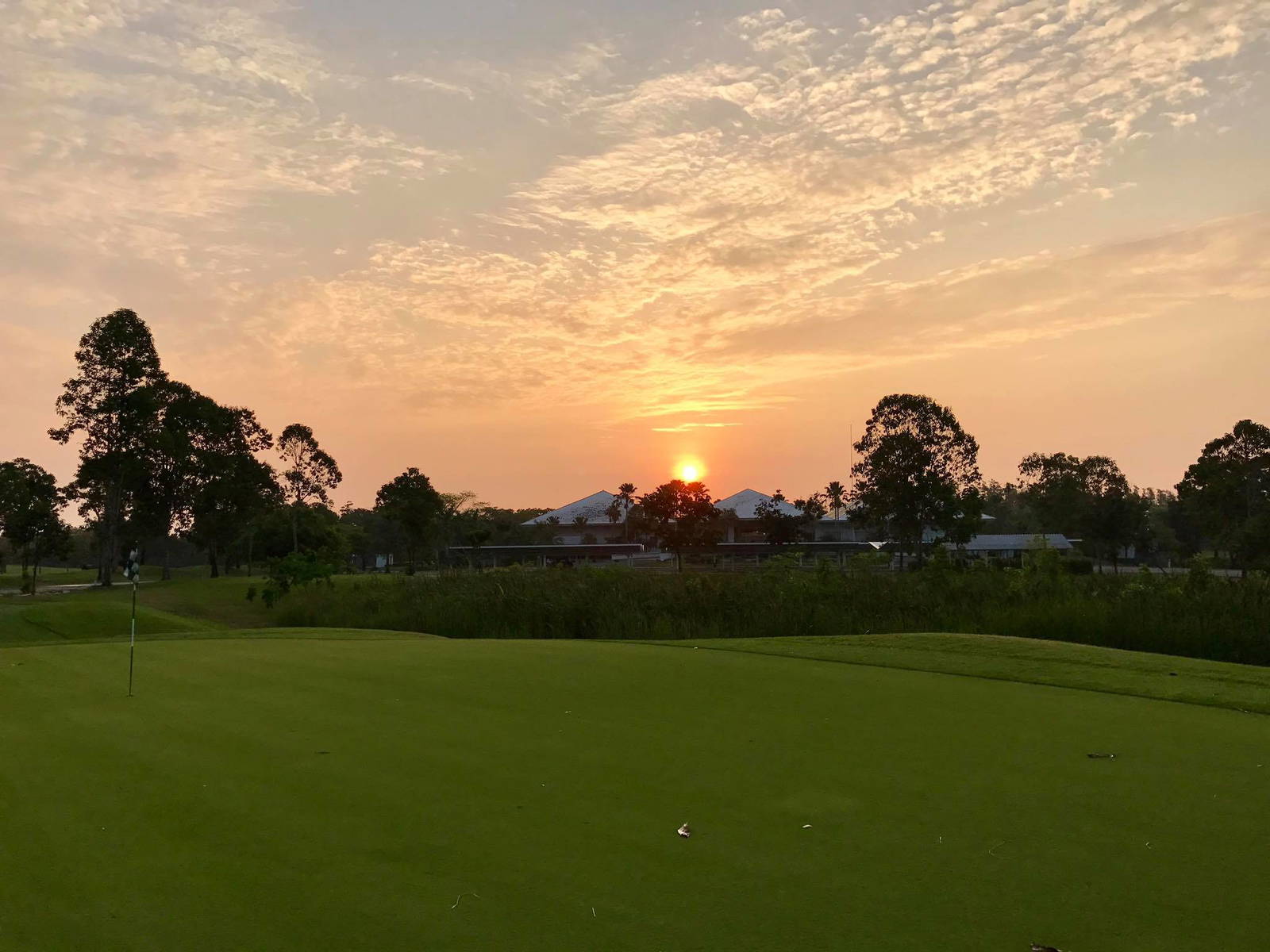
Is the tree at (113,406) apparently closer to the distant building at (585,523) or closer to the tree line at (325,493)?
the tree line at (325,493)

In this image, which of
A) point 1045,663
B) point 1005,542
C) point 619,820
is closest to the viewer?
point 619,820

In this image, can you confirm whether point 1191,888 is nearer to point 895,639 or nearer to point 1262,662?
point 895,639

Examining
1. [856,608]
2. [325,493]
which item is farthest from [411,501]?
[856,608]

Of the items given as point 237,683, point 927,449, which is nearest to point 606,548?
point 927,449

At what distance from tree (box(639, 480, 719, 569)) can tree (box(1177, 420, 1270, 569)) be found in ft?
90.1

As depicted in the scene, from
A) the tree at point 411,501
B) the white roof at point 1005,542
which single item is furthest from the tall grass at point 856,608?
the white roof at point 1005,542

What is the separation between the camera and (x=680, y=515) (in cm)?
6319

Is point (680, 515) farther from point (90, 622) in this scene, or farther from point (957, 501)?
point (90, 622)

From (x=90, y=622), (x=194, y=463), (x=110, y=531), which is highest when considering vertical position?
(x=194, y=463)

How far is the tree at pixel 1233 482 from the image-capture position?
50844 mm

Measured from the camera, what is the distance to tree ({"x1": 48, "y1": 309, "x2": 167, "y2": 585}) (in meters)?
39.6

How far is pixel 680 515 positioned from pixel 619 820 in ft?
195

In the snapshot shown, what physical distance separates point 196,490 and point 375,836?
46618mm

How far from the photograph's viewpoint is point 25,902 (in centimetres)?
307
